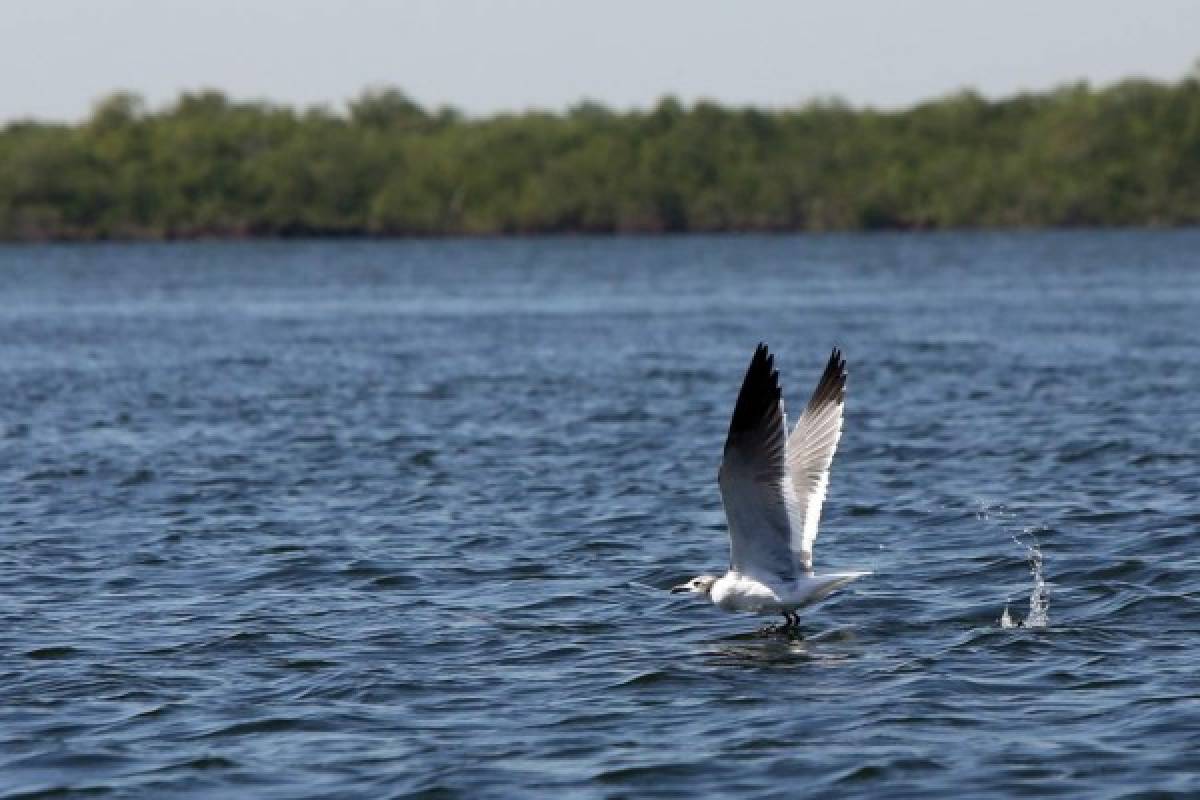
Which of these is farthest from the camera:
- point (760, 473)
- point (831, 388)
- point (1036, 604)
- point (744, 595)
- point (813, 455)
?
point (1036, 604)

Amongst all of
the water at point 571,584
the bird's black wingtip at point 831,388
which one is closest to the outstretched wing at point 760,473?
the water at point 571,584

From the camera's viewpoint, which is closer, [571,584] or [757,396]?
[757,396]

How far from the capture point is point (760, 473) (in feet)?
Result: 44.4

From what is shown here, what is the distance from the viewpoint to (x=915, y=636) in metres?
14.1

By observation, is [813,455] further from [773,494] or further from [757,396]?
[757,396]

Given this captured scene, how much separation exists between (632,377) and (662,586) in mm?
19931

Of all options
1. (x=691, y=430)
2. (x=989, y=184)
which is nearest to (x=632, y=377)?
(x=691, y=430)

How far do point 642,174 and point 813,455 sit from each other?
474ft

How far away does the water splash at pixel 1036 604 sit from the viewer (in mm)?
14359

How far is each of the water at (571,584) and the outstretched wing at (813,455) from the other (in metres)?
0.74

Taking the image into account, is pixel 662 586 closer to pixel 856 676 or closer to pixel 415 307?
pixel 856 676

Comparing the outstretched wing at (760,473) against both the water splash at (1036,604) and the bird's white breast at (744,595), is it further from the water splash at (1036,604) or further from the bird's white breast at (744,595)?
the water splash at (1036,604)

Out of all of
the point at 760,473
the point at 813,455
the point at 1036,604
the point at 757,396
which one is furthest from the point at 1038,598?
the point at 757,396

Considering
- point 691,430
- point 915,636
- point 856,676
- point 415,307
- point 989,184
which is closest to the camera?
point 856,676
